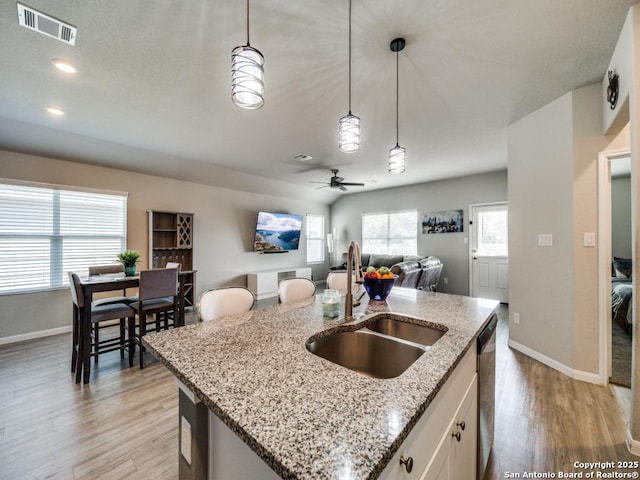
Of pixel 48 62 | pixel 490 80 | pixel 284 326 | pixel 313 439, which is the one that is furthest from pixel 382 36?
pixel 48 62

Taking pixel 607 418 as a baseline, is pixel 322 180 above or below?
above

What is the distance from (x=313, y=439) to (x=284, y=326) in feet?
2.50

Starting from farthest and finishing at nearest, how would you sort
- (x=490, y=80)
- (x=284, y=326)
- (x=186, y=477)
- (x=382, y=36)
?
(x=490, y=80) → (x=382, y=36) → (x=284, y=326) → (x=186, y=477)

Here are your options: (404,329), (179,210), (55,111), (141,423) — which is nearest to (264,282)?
(179,210)

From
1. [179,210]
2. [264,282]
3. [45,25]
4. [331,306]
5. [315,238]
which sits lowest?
[264,282]

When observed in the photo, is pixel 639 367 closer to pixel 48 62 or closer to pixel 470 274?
pixel 470 274

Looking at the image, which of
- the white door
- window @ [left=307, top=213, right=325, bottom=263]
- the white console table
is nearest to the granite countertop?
the white console table

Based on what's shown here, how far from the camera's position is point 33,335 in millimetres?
3521

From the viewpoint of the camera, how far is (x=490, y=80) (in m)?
2.37

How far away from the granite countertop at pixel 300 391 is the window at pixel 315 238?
6.30 m

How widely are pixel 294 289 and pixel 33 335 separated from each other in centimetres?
392

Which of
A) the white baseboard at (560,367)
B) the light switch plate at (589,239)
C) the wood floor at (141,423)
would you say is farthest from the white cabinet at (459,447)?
the light switch plate at (589,239)

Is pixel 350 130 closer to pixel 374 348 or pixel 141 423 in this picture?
pixel 374 348

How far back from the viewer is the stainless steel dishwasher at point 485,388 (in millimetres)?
1339
